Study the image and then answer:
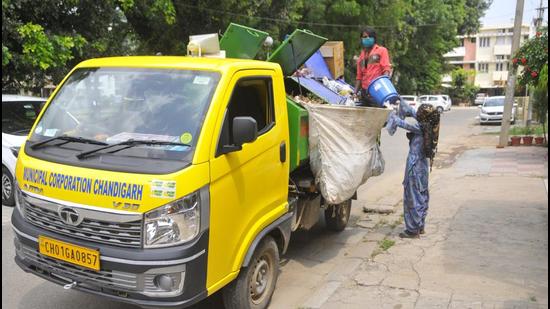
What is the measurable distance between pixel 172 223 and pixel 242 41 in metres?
2.74

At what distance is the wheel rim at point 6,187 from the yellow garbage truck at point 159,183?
434cm

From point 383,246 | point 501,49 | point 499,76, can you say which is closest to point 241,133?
point 383,246

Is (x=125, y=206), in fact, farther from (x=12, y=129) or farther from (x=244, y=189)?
(x=12, y=129)

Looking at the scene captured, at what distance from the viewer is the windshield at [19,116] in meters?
8.06

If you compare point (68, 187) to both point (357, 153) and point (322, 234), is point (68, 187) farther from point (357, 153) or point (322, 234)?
point (322, 234)

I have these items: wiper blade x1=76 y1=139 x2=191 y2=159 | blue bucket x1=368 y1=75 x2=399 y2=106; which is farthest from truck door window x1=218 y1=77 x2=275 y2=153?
blue bucket x1=368 y1=75 x2=399 y2=106

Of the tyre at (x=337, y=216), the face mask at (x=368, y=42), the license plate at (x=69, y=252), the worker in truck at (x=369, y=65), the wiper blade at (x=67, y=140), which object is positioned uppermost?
the face mask at (x=368, y=42)

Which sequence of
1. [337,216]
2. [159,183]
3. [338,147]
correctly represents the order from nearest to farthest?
1. [159,183]
2. [338,147]
3. [337,216]

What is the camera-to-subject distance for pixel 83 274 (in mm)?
3281

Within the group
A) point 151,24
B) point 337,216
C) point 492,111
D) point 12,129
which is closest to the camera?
point 337,216

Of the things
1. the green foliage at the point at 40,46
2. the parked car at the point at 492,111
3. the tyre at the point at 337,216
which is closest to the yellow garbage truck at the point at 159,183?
the tyre at the point at 337,216

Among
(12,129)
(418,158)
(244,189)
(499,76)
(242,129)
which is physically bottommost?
(499,76)

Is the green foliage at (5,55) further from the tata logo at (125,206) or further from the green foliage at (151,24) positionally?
the tata logo at (125,206)

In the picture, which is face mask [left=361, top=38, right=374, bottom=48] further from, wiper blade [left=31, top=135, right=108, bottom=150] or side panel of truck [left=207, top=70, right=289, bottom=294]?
wiper blade [left=31, top=135, right=108, bottom=150]
